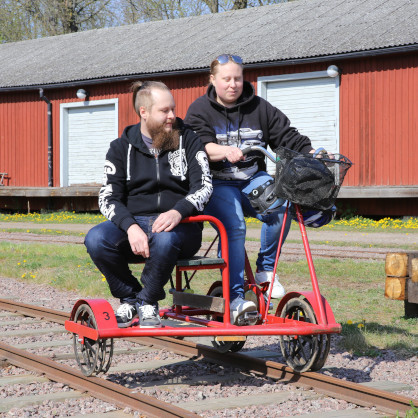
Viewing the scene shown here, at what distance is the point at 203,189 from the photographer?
471 centimetres

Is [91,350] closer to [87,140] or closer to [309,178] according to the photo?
[309,178]

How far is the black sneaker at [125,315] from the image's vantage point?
186 inches

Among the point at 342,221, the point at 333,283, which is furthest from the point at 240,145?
the point at 342,221

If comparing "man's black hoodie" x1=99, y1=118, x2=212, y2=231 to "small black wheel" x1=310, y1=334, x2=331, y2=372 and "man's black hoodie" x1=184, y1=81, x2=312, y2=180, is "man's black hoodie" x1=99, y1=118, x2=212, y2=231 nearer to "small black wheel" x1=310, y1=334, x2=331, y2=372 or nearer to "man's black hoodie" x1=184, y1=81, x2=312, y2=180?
"man's black hoodie" x1=184, y1=81, x2=312, y2=180

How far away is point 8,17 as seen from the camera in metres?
46.9

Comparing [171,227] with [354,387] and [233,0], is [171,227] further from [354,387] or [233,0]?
[233,0]

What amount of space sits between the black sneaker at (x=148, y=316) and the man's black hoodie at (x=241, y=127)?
1012mm

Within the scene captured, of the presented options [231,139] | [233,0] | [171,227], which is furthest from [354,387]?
[233,0]

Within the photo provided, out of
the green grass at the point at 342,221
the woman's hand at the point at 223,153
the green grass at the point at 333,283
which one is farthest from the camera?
the green grass at the point at 342,221

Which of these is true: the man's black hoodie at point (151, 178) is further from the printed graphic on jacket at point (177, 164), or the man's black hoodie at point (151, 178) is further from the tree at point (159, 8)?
the tree at point (159, 8)

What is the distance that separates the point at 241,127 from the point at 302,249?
8.06m

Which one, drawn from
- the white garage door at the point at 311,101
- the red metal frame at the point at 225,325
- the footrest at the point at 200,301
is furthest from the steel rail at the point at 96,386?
the white garage door at the point at 311,101

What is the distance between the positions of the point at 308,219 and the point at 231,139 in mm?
771

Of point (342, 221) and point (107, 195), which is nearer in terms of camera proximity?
point (107, 195)
